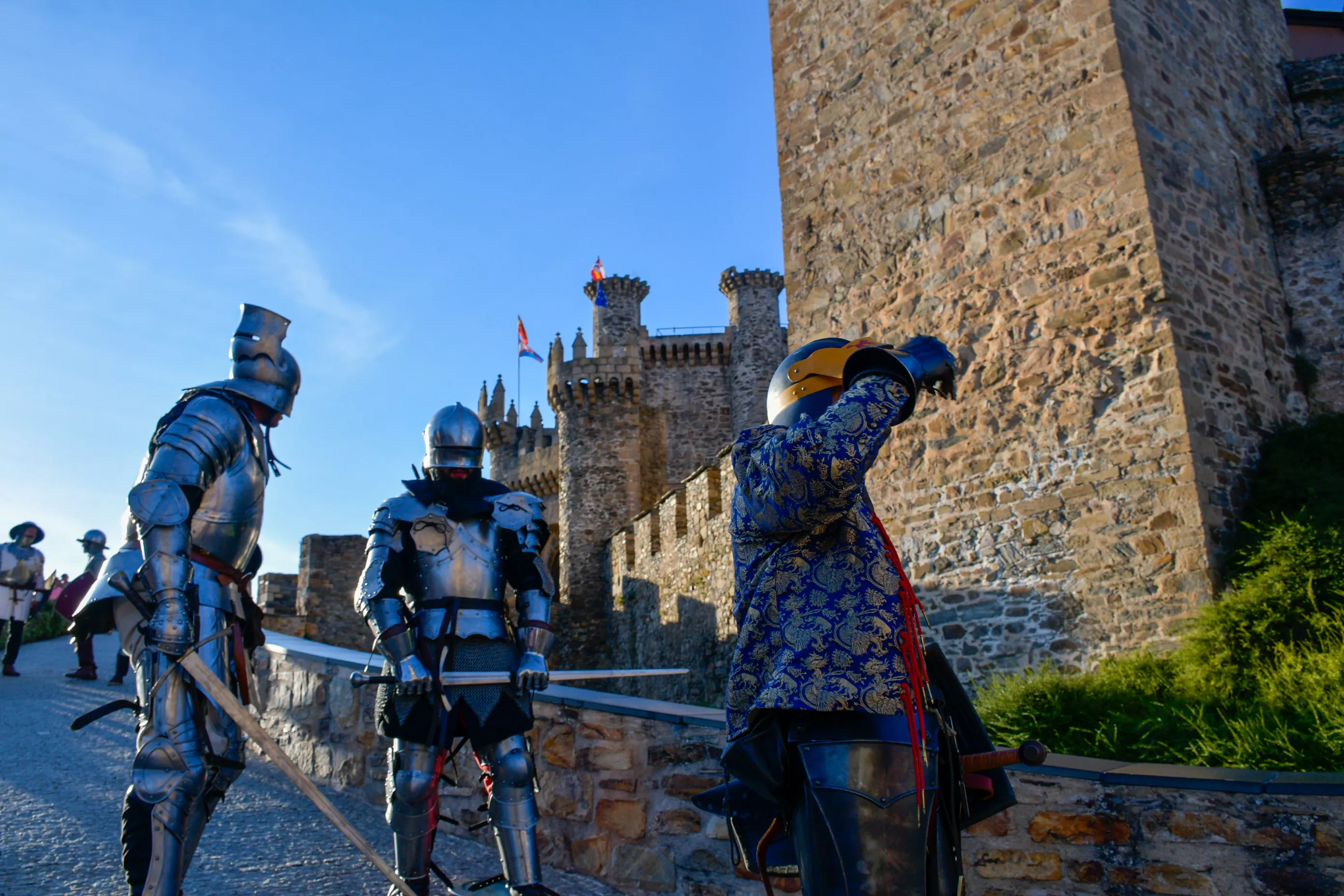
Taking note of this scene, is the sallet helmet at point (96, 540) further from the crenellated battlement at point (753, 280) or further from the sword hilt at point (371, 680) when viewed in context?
the crenellated battlement at point (753, 280)

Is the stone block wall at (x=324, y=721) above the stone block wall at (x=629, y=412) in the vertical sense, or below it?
below

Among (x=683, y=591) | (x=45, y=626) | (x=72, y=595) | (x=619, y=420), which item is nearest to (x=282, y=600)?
(x=72, y=595)

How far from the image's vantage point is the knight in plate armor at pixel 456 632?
10.2 feet

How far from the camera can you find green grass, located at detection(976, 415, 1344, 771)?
4.32 meters

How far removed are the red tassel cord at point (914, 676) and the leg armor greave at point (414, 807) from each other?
1788 mm

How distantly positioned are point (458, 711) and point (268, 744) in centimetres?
59

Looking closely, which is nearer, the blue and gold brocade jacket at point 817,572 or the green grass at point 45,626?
the blue and gold brocade jacket at point 817,572

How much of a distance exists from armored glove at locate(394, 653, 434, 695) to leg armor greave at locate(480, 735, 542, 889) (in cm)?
30

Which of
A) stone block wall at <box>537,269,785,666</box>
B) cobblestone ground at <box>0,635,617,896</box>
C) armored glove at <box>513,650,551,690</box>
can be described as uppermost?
stone block wall at <box>537,269,785,666</box>

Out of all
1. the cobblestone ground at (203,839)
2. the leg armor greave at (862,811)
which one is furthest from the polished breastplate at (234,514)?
the leg armor greave at (862,811)

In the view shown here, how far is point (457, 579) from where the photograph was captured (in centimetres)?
338

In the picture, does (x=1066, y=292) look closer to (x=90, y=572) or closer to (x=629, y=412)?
(x=90, y=572)

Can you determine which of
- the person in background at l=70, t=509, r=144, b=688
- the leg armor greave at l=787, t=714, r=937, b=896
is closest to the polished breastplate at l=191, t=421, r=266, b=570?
the person in background at l=70, t=509, r=144, b=688

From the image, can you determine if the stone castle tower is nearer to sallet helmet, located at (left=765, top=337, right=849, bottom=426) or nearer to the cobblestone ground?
the cobblestone ground
